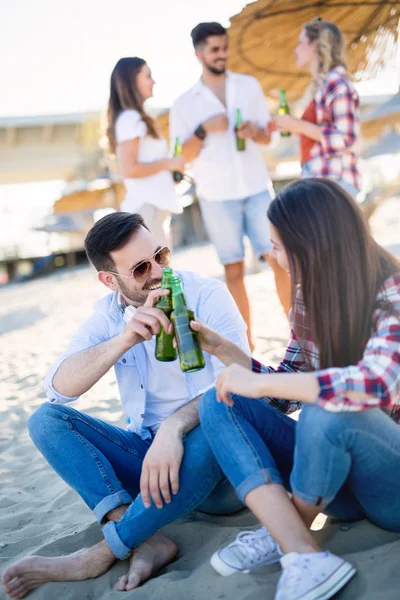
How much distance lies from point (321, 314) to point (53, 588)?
132 centimetres

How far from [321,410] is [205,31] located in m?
3.38

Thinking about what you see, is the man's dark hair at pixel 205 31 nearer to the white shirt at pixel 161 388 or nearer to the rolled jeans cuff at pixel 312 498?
the white shirt at pixel 161 388

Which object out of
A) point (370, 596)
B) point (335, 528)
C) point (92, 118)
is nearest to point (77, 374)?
point (335, 528)

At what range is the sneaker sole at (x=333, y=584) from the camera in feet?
5.43

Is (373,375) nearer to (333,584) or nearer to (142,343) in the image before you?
(333,584)

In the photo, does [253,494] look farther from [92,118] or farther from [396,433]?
[92,118]

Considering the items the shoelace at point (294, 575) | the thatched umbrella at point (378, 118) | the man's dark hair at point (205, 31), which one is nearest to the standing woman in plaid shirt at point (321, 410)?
the shoelace at point (294, 575)

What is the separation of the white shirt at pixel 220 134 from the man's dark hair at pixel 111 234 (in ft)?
6.35

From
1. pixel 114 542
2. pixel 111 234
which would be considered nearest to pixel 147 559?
pixel 114 542

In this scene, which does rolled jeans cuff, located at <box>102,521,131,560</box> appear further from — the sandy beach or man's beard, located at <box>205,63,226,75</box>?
man's beard, located at <box>205,63,226,75</box>

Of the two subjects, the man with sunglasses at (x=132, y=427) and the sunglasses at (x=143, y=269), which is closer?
the man with sunglasses at (x=132, y=427)

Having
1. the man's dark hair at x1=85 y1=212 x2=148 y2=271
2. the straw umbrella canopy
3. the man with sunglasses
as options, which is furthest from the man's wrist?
the straw umbrella canopy

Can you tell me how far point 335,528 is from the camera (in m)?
2.11

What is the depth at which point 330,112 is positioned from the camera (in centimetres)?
397
